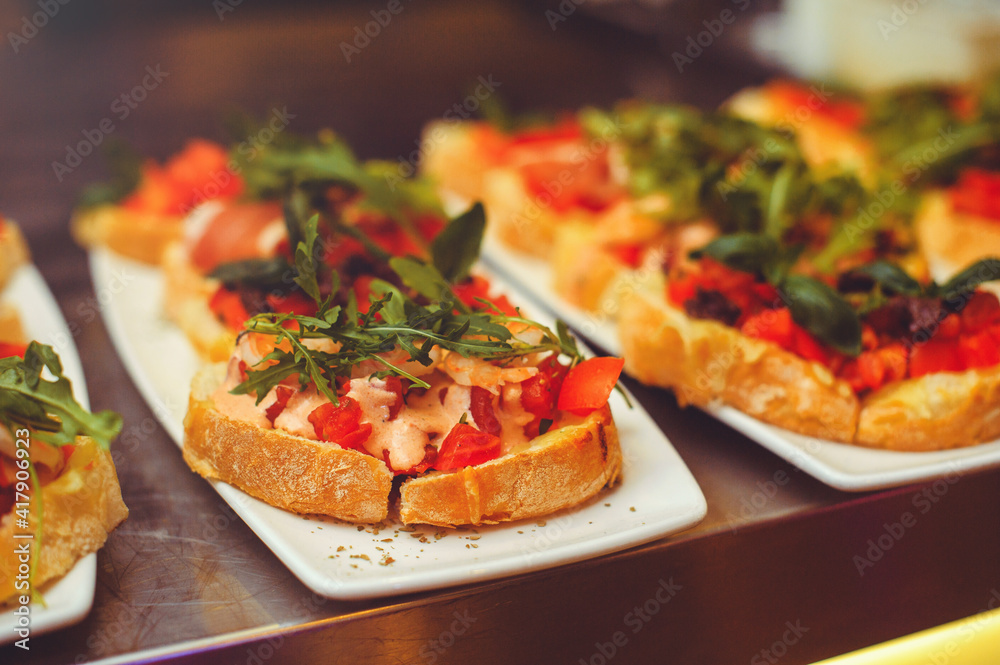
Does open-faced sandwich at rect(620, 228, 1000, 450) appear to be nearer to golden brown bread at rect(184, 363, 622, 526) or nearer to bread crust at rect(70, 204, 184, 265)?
golden brown bread at rect(184, 363, 622, 526)

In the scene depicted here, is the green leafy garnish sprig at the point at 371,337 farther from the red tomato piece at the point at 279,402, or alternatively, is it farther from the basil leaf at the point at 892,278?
the basil leaf at the point at 892,278

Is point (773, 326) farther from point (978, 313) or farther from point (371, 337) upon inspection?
point (371, 337)

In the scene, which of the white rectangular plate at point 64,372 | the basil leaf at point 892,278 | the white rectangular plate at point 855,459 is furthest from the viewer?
the basil leaf at point 892,278

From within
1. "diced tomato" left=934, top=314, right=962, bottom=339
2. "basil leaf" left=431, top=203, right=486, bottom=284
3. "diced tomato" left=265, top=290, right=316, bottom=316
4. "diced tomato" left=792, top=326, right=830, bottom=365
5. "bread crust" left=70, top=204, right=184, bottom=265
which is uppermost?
"basil leaf" left=431, top=203, right=486, bottom=284

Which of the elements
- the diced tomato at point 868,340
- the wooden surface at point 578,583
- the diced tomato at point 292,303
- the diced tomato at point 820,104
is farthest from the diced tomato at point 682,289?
the diced tomato at point 820,104

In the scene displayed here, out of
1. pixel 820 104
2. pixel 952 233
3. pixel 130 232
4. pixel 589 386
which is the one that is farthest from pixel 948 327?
pixel 130 232

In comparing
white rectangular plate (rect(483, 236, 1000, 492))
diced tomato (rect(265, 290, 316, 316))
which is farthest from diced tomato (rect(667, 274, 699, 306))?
diced tomato (rect(265, 290, 316, 316))

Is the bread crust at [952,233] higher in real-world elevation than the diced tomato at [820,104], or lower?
lower
